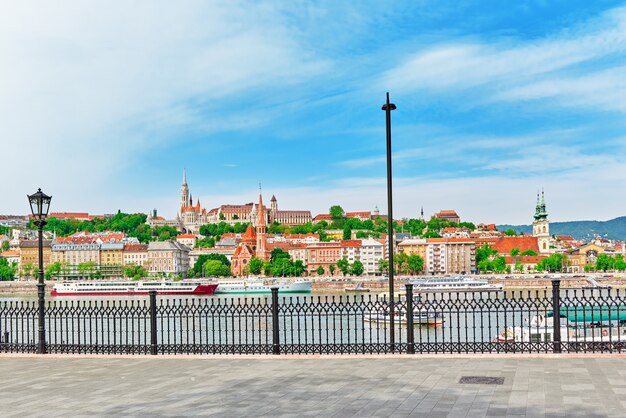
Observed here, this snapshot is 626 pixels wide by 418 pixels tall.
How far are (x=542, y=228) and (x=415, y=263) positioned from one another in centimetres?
3371

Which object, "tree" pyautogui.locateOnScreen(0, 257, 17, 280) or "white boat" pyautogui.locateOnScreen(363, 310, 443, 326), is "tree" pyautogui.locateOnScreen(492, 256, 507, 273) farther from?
"white boat" pyautogui.locateOnScreen(363, 310, 443, 326)

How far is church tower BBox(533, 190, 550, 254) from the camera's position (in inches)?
6206

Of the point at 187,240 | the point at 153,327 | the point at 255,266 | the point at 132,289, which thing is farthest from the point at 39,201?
the point at 187,240

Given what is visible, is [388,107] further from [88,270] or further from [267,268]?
[88,270]

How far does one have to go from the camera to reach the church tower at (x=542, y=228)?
158m

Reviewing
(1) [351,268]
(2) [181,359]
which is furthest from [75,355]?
(1) [351,268]

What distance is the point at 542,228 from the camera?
161m

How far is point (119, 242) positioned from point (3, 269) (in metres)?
29.4

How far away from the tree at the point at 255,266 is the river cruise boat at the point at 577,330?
97806 millimetres

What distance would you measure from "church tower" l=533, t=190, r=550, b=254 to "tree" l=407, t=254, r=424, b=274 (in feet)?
92.8

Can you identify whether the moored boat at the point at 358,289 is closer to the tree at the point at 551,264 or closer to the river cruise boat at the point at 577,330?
the tree at the point at 551,264

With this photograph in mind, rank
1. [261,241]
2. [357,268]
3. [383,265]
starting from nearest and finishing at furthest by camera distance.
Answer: [383,265] → [357,268] → [261,241]

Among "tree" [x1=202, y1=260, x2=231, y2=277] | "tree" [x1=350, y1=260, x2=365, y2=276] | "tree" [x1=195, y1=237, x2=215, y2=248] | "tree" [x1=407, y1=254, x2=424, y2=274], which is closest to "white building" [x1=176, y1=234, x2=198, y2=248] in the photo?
"tree" [x1=195, y1=237, x2=215, y2=248]

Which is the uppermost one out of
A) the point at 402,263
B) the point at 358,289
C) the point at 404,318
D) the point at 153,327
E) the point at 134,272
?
the point at 153,327
